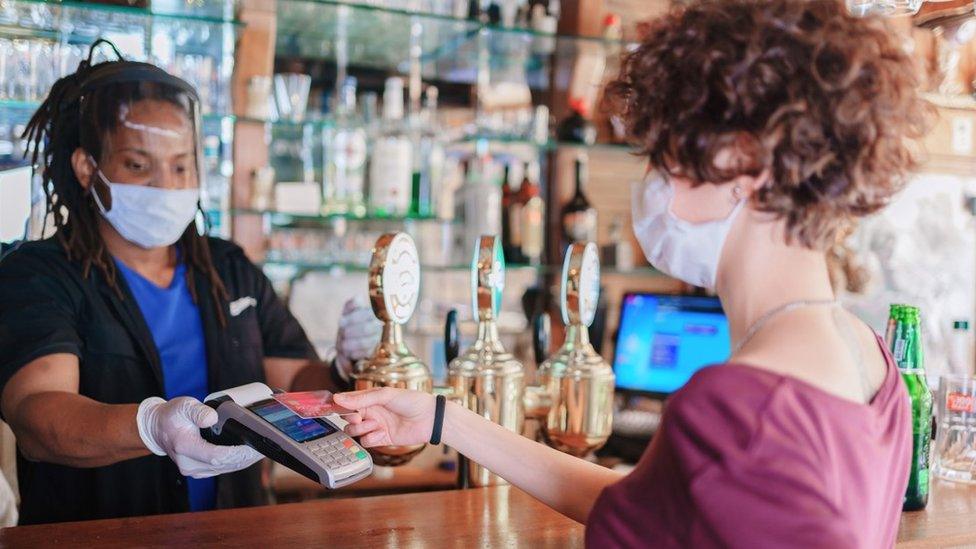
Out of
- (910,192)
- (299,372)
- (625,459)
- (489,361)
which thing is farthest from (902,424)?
A: (910,192)

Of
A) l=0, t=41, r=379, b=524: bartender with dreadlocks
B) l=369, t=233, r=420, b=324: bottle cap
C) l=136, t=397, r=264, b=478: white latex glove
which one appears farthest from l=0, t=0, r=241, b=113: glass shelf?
l=136, t=397, r=264, b=478: white latex glove

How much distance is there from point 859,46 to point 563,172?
104 inches

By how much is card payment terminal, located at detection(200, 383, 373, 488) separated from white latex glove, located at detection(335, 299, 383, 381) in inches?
21.3

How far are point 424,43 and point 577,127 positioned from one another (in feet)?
2.12

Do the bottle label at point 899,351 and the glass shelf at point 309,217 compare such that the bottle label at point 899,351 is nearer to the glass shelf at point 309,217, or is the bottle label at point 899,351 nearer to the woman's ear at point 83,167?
the woman's ear at point 83,167

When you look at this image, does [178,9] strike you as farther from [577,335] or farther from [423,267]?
[577,335]

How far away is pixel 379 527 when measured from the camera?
1289 millimetres

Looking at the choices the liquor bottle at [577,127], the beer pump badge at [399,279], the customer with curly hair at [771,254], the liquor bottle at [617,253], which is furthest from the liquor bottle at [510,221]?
the customer with curly hair at [771,254]

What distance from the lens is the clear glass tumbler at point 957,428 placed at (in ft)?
5.26

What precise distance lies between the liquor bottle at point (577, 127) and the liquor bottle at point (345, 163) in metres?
0.76

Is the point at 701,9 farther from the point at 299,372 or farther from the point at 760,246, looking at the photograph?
the point at 299,372

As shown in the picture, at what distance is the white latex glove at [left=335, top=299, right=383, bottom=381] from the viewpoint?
1741 millimetres

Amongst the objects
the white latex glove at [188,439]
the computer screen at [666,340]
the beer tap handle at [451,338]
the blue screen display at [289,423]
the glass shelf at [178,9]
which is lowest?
the computer screen at [666,340]

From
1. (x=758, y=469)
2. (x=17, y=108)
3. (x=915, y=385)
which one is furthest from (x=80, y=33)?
(x=758, y=469)
